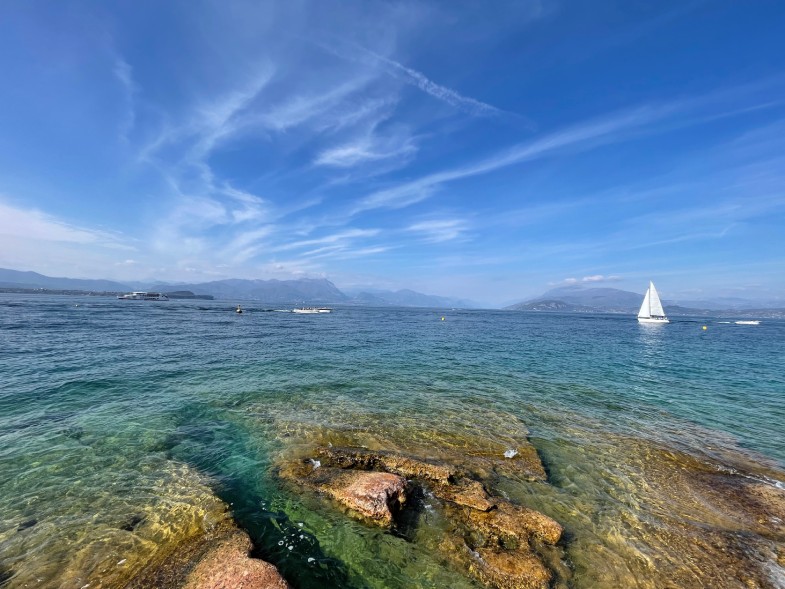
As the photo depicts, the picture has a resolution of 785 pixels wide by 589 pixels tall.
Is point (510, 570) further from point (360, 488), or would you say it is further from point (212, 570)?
point (212, 570)

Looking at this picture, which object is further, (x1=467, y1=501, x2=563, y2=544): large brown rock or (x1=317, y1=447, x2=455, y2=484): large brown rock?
(x1=317, y1=447, x2=455, y2=484): large brown rock

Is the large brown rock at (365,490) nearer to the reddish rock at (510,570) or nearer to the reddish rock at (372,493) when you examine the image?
the reddish rock at (372,493)

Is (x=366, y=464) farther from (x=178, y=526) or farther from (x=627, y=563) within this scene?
(x=627, y=563)

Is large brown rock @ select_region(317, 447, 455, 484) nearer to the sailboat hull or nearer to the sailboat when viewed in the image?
the sailboat hull

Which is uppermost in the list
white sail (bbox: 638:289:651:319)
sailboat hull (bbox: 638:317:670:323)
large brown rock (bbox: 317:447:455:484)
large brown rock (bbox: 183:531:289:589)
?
white sail (bbox: 638:289:651:319)

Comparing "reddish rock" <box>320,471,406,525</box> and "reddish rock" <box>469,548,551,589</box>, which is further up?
"reddish rock" <box>320,471,406,525</box>

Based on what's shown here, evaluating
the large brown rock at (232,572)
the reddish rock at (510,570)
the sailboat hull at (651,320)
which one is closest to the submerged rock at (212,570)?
the large brown rock at (232,572)

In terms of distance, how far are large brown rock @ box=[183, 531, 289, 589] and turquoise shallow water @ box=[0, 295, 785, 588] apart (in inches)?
27.9

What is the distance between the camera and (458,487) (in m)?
9.50

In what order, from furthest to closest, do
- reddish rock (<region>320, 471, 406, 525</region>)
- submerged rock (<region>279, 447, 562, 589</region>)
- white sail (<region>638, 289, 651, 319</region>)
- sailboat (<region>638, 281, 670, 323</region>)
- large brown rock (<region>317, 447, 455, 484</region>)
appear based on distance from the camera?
white sail (<region>638, 289, 651, 319</region>) → sailboat (<region>638, 281, 670, 323</region>) → large brown rock (<region>317, 447, 455, 484</region>) → reddish rock (<region>320, 471, 406, 525</region>) → submerged rock (<region>279, 447, 562, 589</region>)

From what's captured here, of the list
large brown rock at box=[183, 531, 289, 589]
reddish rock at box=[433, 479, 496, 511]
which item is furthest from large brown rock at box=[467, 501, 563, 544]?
large brown rock at box=[183, 531, 289, 589]

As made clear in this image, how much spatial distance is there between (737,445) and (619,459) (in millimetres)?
6295

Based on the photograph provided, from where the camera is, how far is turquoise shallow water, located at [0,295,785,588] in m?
7.21

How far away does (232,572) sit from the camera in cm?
610
